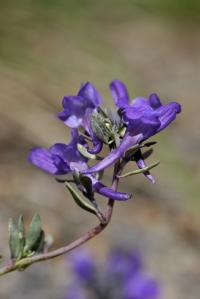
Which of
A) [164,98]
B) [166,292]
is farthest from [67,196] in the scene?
[164,98]

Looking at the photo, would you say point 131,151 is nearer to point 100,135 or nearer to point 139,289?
point 100,135

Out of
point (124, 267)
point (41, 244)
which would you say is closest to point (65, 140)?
point (124, 267)

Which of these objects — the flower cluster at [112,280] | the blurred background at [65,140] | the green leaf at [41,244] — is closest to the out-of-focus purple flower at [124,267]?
the flower cluster at [112,280]

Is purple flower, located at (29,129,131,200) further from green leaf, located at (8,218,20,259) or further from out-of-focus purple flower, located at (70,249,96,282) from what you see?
out-of-focus purple flower, located at (70,249,96,282)

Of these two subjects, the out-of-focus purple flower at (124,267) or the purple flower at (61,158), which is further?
the out-of-focus purple flower at (124,267)

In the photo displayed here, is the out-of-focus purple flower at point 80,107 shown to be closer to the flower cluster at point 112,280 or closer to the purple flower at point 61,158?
the purple flower at point 61,158

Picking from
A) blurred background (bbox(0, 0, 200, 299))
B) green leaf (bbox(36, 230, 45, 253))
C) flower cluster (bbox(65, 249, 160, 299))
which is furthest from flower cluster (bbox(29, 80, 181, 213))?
flower cluster (bbox(65, 249, 160, 299))
